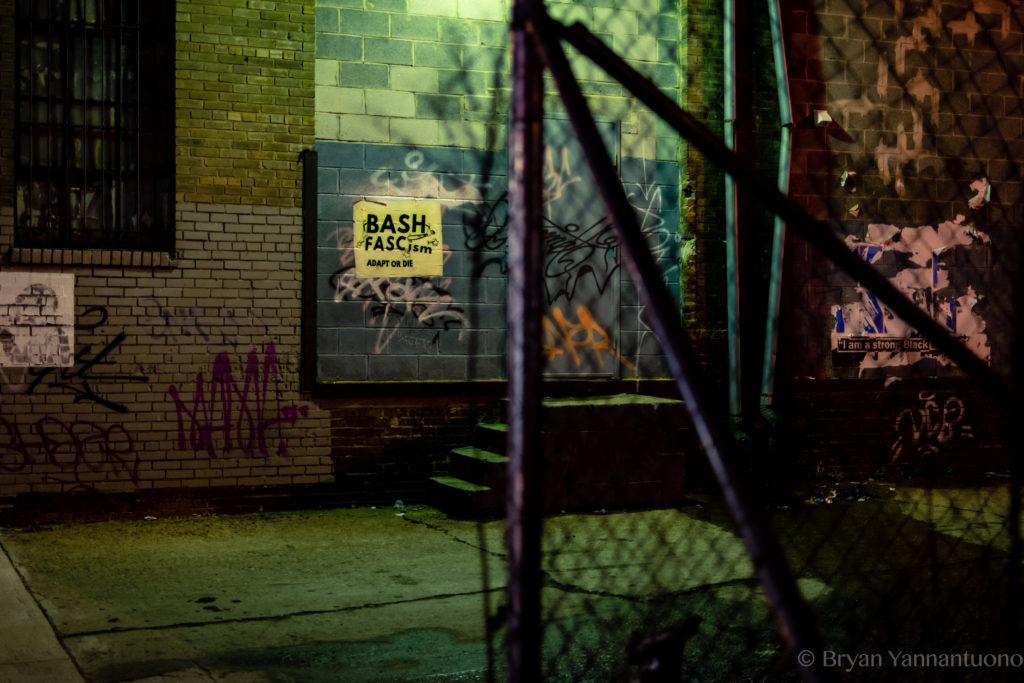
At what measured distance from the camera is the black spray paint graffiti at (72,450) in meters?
6.79

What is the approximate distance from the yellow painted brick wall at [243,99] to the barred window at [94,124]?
0.19 meters

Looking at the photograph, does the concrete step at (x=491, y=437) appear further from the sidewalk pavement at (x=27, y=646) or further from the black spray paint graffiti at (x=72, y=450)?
the sidewalk pavement at (x=27, y=646)

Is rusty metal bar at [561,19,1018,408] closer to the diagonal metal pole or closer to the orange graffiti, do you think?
the diagonal metal pole

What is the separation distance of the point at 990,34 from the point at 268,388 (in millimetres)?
7321

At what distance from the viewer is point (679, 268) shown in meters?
8.42

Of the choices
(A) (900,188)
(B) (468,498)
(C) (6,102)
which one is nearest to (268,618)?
(B) (468,498)

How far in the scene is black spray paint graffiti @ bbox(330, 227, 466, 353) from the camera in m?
7.52

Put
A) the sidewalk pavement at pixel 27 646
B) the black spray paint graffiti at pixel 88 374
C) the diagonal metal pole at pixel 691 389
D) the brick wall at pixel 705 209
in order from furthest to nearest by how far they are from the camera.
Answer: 1. the brick wall at pixel 705 209
2. the black spray paint graffiti at pixel 88 374
3. the sidewalk pavement at pixel 27 646
4. the diagonal metal pole at pixel 691 389

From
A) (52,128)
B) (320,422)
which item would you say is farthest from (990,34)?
(52,128)

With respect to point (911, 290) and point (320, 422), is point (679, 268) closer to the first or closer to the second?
point (911, 290)

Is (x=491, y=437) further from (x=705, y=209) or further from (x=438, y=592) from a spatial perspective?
(x=705, y=209)

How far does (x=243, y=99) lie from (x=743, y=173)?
20.0 ft

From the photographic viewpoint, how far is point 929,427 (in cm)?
910

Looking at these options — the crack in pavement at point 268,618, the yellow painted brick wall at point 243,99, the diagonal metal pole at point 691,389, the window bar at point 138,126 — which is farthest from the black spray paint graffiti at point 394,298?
the diagonal metal pole at point 691,389
